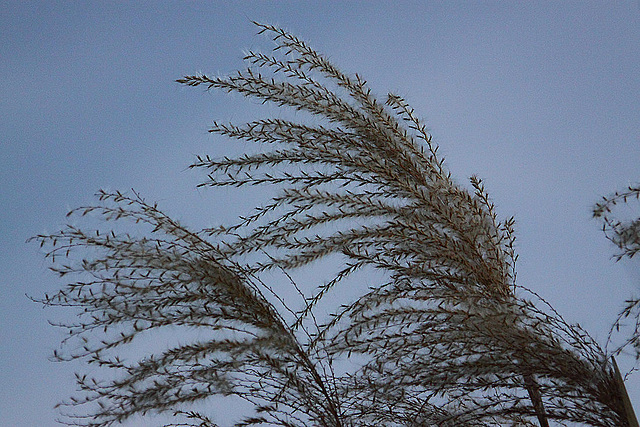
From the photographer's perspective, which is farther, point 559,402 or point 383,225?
point 383,225

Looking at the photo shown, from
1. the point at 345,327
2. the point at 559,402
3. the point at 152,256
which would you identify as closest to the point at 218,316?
the point at 152,256

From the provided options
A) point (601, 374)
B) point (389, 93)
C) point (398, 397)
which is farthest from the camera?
point (389, 93)

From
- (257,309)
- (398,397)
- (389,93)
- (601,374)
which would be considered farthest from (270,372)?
(389,93)

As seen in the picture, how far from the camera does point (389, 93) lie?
272 cm

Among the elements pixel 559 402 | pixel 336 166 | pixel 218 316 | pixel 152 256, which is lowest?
pixel 559 402

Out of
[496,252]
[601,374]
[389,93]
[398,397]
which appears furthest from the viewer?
[389,93]

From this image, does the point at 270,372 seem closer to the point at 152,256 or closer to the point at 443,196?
the point at 152,256

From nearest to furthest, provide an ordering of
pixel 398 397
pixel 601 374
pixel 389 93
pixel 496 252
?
1. pixel 601 374
2. pixel 398 397
3. pixel 496 252
4. pixel 389 93

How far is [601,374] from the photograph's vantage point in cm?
193

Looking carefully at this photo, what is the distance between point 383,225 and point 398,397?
21.0 inches

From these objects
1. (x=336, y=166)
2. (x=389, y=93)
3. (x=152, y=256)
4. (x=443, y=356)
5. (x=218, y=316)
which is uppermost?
(x=389, y=93)

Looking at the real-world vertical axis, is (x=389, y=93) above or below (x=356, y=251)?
above

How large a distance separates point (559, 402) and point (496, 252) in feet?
1.77

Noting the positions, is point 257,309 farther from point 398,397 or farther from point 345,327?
point 398,397
